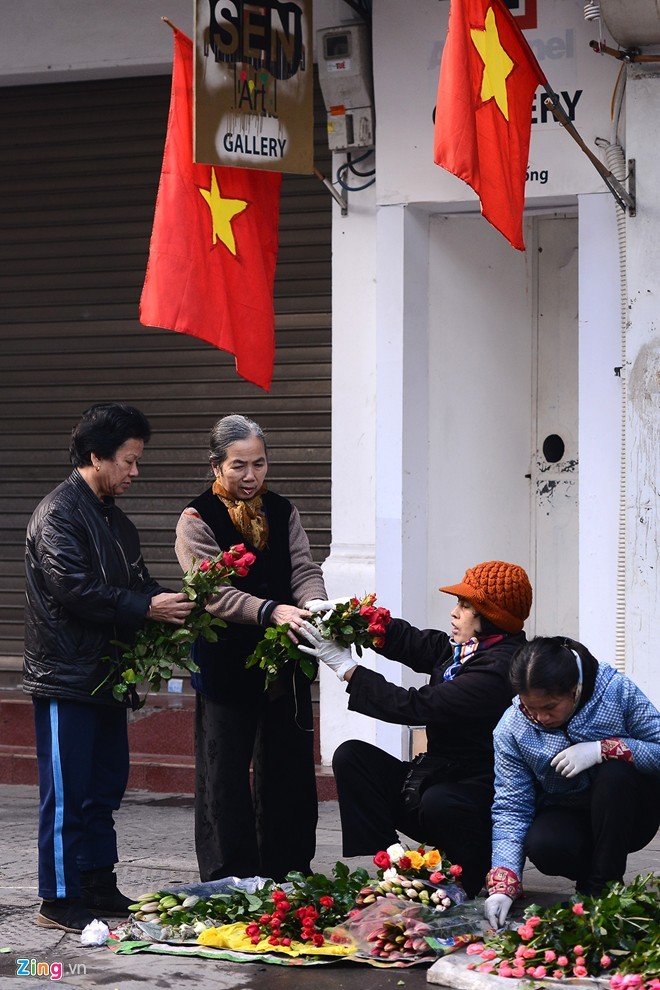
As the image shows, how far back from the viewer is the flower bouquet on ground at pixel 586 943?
3898 millimetres

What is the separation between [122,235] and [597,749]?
16.1ft

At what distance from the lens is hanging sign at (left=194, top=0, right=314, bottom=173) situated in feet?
20.5

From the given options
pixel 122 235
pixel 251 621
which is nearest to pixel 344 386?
pixel 122 235

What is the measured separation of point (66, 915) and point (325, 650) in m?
1.23

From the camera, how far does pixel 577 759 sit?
4414 millimetres

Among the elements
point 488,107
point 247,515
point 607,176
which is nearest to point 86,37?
point 488,107

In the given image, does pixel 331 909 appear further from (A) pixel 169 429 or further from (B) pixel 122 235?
(B) pixel 122 235

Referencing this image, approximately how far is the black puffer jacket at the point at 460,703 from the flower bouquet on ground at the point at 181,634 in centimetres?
55

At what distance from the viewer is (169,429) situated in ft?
26.7

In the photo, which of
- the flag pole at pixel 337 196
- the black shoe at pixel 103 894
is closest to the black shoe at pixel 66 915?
the black shoe at pixel 103 894

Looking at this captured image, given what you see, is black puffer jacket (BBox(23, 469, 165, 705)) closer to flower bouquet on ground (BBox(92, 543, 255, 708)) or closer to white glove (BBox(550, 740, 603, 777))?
flower bouquet on ground (BBox(92, 543, 255, 708))

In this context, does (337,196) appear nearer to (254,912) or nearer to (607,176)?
(607,176)

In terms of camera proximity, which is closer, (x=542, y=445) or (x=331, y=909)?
(x=331, y=909)

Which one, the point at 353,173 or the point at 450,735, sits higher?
the point at 353,173
